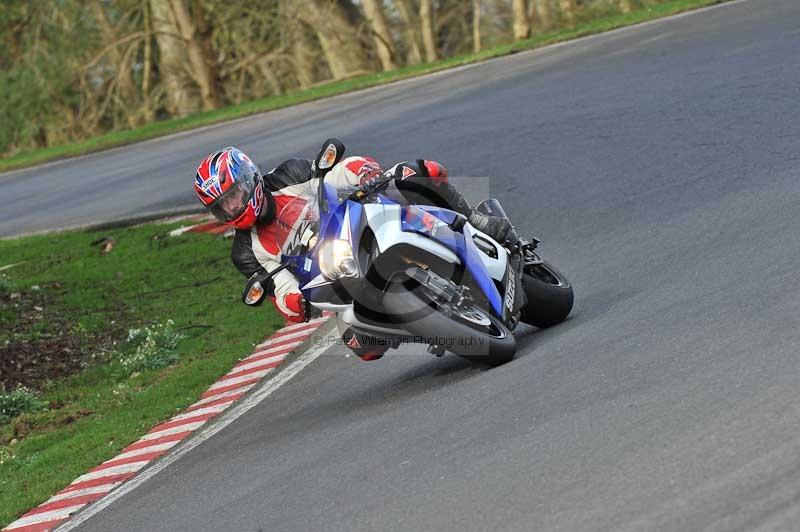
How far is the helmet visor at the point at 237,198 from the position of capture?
25.7 feet

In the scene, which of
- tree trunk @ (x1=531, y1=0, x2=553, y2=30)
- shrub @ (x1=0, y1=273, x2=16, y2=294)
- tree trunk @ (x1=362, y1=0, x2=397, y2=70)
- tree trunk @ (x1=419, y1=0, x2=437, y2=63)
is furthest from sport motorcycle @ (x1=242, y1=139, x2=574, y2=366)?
tree trunk @ (x1=419, y1=0, x2=437, y2=63)

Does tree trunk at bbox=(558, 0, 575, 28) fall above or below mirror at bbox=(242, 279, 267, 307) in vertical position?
below

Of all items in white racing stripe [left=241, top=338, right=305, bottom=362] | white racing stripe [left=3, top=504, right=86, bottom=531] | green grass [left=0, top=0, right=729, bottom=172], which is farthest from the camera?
green grass [left=0, top=0, right=729, bottom=172]

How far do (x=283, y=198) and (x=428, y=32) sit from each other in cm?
2725

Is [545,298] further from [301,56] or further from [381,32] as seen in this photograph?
[301,56]

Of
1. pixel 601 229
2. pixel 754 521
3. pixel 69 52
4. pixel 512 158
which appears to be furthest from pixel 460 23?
pixel 754 521

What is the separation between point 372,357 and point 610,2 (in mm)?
19952

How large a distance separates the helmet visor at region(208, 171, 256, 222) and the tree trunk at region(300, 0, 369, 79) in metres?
25.9

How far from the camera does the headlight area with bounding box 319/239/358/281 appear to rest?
23.1 ft

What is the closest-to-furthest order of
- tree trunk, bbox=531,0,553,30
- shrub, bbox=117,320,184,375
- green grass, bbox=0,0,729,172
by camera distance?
1. shrub, bbox=117,320,184,375
2. green grass, bbox=0,0,729,172
3. tree trunk, bbox=531,0,553,30

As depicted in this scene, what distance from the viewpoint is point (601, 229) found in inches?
428

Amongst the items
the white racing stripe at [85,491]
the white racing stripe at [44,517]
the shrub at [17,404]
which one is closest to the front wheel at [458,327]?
the white racing stripe at [85,491]

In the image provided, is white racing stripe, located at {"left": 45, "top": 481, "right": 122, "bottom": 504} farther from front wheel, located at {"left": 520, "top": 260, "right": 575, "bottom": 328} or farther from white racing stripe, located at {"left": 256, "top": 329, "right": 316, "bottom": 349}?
white racing stripe, located at {"left": 256, "top": 329, "right": 316, "bottom": 349}

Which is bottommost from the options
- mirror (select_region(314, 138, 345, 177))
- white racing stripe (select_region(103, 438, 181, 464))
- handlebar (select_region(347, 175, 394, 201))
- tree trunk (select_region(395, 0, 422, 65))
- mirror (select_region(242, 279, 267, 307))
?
tree trunk (select_region(395, 0, 422, 65))
